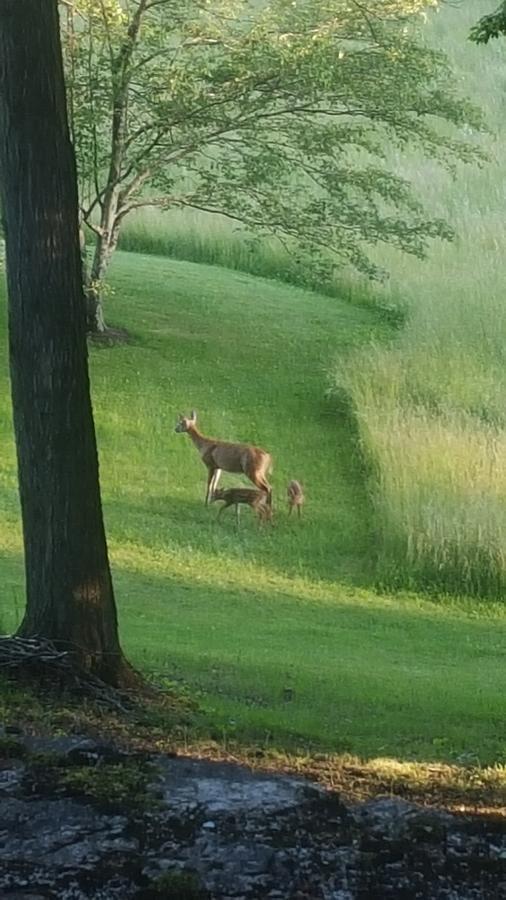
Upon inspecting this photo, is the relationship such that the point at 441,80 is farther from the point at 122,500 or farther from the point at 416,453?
the point at 122,500

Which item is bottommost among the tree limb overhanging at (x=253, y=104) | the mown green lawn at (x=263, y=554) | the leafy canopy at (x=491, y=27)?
the mown green lawn at (x=263, y=554)

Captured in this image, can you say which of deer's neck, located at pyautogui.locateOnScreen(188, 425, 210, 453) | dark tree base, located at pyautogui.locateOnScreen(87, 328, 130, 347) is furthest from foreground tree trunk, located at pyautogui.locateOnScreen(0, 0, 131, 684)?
dark tree base, located at pyautogui.locateOnScreen(87, 328, 130, 347)

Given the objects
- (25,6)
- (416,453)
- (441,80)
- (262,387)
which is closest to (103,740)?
(25,6)

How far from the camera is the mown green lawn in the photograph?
25.0ft

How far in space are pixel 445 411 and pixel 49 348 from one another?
13231mm

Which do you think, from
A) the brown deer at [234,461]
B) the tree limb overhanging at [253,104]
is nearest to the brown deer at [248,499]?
the brown deer at [234,461]

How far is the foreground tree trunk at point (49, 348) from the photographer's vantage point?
616 centimetres

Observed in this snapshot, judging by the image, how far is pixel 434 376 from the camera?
67.8ft

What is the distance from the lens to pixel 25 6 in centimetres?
613

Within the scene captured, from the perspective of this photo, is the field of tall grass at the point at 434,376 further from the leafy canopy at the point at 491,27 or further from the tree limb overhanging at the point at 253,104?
the leafy canopy at the point at 491,27

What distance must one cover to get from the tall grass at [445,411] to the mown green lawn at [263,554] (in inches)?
16.4

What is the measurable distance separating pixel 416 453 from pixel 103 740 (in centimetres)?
1185

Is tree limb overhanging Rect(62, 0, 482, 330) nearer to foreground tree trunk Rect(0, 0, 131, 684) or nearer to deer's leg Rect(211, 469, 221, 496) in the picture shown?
deer's leg Rect(211, 469, 221, 496)

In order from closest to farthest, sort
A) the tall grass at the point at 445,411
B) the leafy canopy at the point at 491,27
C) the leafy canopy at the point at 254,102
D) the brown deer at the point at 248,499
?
the leafy canopy at the point at 491,27, the tall grass at the point at 445,411, the brown deer at the point at 248,499, the leafy canopy at the point at 254,102
